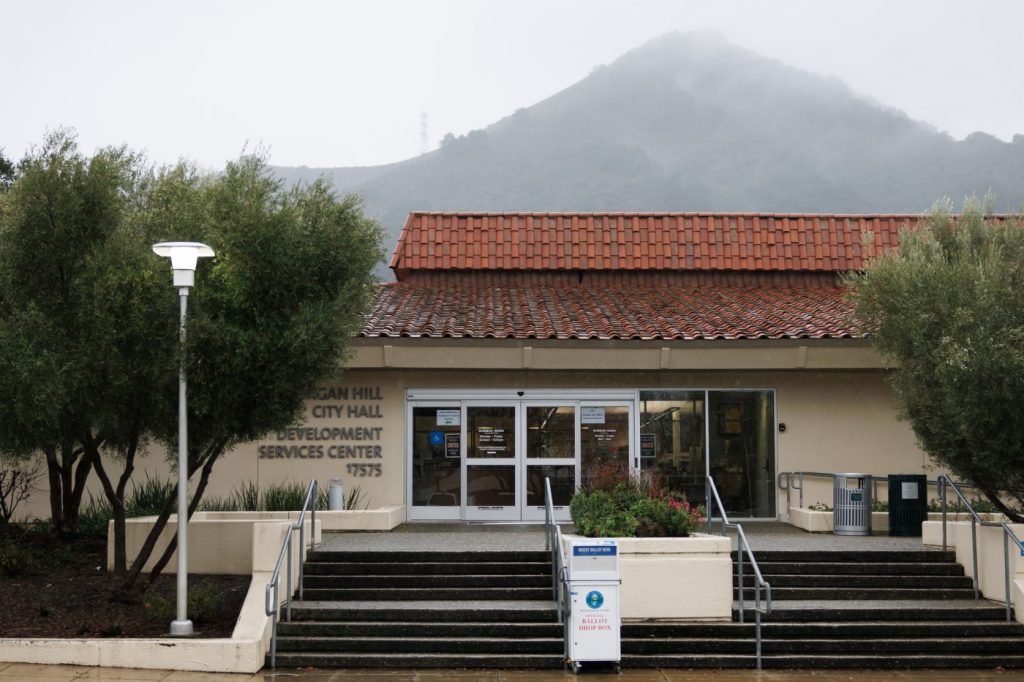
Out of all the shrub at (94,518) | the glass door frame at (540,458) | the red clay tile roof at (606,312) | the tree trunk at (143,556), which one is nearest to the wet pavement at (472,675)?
the tree trunk at (143,556)

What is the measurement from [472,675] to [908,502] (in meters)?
8.93

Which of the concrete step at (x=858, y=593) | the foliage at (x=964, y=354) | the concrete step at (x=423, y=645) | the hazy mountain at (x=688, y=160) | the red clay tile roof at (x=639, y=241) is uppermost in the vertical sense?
the hazy mountain at (x=688, y=160)

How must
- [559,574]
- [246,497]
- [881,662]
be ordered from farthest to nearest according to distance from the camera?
[246,497], [559,574], [881,662]

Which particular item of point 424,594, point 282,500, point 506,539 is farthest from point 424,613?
point 282,500

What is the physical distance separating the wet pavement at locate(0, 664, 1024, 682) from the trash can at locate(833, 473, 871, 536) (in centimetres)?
551

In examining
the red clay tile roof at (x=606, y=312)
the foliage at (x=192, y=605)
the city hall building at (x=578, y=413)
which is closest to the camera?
the foliage at (x=192, y=605)

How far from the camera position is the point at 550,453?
20172mm

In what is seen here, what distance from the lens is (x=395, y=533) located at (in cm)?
1772

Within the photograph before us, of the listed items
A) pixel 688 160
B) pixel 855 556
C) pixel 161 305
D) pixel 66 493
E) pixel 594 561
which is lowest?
pixel 855 556

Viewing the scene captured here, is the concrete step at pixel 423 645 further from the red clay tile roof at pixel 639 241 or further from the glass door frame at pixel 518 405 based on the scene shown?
the red clay tile roof at pixel 639 241

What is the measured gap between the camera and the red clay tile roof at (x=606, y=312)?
63.2ft

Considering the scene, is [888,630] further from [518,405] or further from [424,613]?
[518,405]

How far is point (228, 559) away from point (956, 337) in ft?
34.0

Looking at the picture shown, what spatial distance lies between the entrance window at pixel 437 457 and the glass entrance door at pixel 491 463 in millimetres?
190
